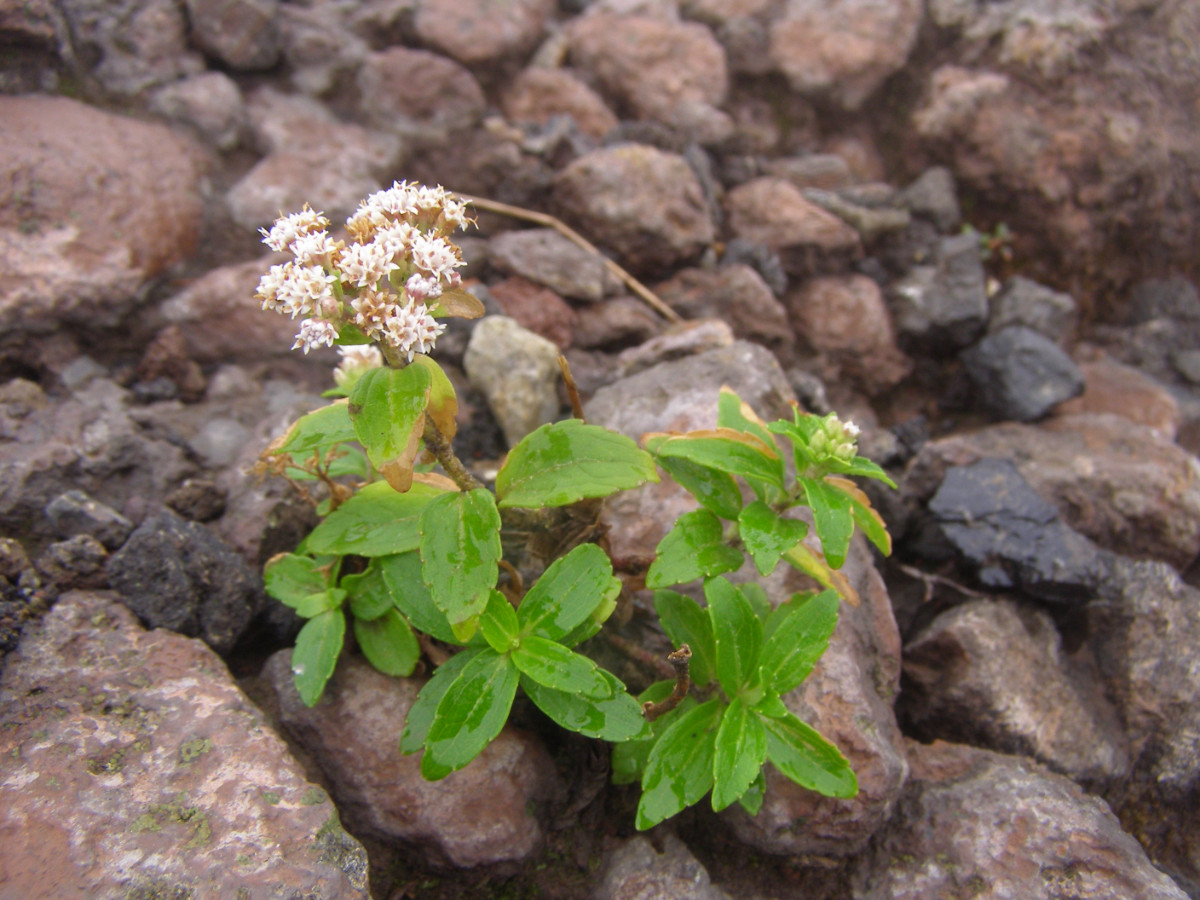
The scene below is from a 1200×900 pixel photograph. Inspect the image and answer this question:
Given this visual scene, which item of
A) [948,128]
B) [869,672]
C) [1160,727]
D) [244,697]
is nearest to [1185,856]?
[1160,727]

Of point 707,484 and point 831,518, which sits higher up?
point 831,518

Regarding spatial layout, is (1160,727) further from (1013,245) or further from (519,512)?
(1013,245)

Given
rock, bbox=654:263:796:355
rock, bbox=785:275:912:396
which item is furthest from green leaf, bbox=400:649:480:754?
rock, bbox=785:275:912:396

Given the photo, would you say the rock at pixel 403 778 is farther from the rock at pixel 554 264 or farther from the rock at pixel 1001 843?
the rock at pixel 554 264

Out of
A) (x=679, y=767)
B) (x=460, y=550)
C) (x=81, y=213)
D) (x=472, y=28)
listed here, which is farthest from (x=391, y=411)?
(x=472, y=28)

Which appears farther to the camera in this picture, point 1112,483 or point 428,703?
point 1112,483

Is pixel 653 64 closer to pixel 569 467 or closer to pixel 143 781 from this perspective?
pixel 569 467
